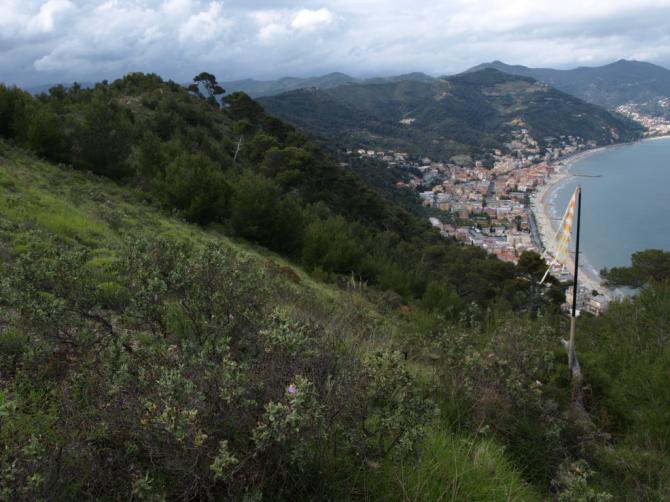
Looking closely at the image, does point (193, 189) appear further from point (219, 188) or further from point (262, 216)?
point (262, 216)

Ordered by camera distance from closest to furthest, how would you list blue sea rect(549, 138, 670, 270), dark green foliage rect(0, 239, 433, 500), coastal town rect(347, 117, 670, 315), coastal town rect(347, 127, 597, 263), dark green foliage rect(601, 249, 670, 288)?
dark green foliage rect(0, 239, 433, 500), dark green foliage rect(601, 249, 670, 288), blue sea rect(549, 138, 670, 270), coastal town rect(347, 117, 670, 315), coastal town rect(347, 127, 597, 263)

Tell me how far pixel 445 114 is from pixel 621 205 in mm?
81847

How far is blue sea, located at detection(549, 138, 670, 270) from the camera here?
120 ft

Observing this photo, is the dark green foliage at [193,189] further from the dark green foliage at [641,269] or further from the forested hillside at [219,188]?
the dark green foliage at [641,269]

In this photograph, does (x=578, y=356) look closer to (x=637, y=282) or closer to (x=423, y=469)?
(x=423, y=469)

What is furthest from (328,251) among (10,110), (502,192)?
(502,192)

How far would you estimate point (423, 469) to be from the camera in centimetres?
220

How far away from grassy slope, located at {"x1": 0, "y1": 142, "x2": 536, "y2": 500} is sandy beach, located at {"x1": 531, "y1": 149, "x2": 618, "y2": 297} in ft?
37.0

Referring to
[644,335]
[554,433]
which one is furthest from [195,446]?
[644,335]

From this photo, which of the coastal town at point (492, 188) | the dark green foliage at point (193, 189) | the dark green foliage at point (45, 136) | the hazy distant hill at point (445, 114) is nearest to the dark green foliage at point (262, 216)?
the dark green foliage at point (193, 189)

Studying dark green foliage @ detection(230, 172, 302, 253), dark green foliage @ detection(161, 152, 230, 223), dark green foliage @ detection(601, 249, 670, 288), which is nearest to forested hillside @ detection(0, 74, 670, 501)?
dark green foliage @ detection(161, 152, 230, 223)

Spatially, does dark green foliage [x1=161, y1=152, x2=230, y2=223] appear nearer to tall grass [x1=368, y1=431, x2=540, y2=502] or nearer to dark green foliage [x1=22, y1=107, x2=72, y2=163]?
dark green foliage [x1=22, y1=107, x2=72, y2=163]

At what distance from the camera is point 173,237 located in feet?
30.5

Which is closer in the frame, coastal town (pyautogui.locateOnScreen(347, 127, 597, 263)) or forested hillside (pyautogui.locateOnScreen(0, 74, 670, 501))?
forested hillside (pyautogui.locateOnScreen(0, 74, 670, 501))
